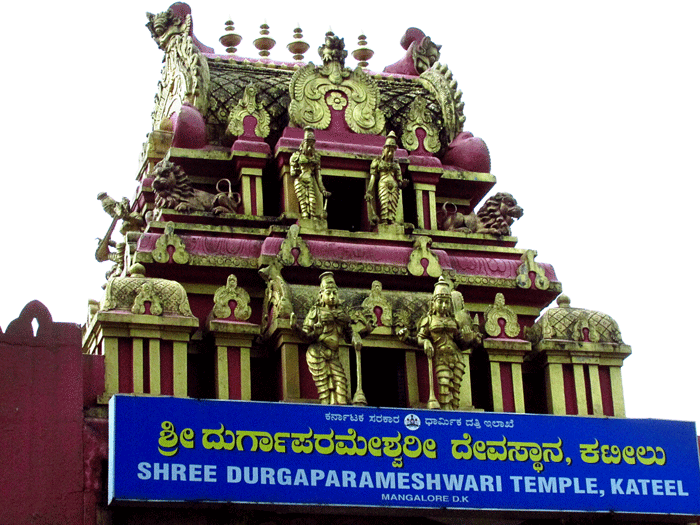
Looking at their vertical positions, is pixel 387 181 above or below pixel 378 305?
above

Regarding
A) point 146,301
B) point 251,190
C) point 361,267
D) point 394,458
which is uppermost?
point 251,190

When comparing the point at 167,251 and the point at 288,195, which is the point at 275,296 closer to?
the point at 167,251

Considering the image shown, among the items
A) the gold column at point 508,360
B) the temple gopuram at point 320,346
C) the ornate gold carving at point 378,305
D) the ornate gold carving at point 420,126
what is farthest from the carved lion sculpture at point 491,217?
the ornate gold carving at point 378,305

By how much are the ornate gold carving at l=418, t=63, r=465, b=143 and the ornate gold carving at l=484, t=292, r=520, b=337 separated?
15.6 feet

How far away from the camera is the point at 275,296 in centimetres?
2884

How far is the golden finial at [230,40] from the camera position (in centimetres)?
3559

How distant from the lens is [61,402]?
1037 inches

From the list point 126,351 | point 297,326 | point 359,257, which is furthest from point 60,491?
point 359,257

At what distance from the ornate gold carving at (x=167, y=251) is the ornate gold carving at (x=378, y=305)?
3.03 meters

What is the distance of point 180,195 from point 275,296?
10.6 feet

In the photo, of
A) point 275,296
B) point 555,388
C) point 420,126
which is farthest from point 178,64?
point 555,388

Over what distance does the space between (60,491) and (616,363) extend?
31.4ft

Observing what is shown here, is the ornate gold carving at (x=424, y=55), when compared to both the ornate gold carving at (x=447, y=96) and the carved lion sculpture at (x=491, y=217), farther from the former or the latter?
the carved lion sculpture at (x=491, y=217)

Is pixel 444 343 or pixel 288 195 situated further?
pixel 288 195
